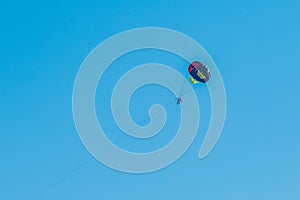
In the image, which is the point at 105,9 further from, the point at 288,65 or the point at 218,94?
the point at 288,65

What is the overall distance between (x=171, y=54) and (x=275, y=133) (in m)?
0.49

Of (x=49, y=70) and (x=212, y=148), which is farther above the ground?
(x=49, y=70)

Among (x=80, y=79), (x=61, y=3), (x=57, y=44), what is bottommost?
(x=80, y=79)

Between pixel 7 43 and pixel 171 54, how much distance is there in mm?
588

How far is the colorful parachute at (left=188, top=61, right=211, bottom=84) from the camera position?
1.13 metres

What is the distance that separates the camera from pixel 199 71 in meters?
1.13

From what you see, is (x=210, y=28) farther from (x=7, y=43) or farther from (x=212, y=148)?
(x=7, y=43)

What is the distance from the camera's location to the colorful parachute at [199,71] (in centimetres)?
113

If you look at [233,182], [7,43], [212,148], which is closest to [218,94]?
[212,148]

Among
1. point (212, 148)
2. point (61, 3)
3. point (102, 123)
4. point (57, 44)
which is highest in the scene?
point (61, 3)

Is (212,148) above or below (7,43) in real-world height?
below

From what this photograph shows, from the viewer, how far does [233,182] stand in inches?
46.4

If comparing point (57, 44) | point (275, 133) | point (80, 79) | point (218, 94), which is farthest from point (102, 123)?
point (275, 133)

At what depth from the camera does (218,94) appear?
3.87 feet
